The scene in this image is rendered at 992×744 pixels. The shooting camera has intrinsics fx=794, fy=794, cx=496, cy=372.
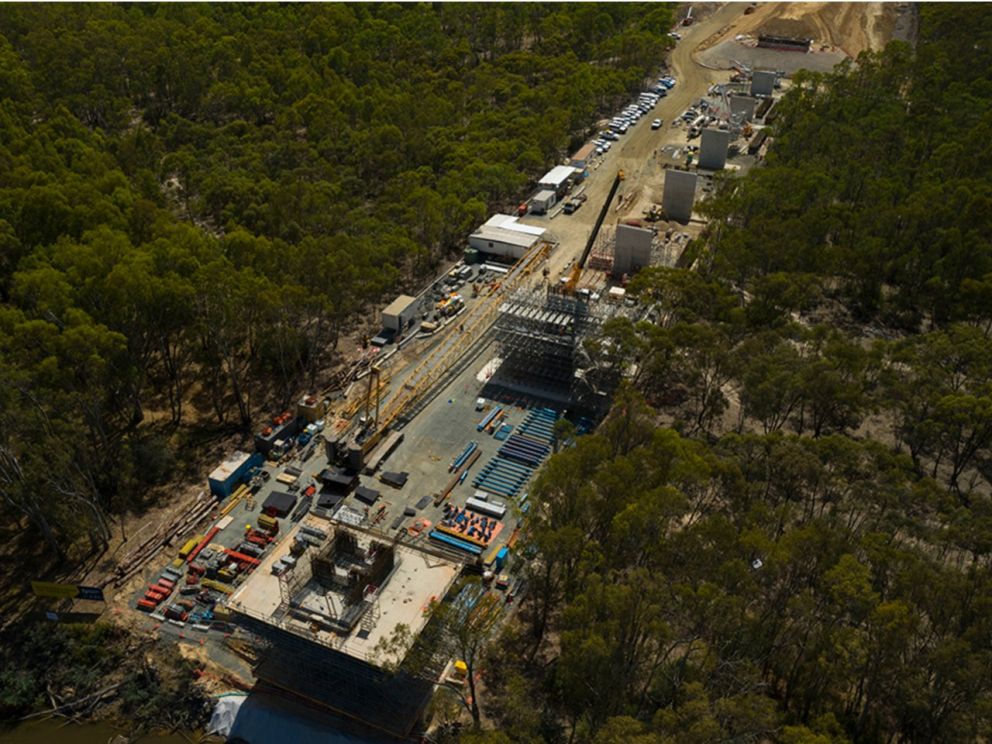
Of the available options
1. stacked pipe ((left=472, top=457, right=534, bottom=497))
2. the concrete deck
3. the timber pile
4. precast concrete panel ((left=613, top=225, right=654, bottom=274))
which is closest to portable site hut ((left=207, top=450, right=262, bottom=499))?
the timber pile

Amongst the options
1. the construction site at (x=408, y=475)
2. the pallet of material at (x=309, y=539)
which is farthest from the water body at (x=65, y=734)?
the pallet of material at (x=309, y=539)

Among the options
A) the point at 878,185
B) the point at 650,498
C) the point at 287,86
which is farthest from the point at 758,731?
the point at 287,86

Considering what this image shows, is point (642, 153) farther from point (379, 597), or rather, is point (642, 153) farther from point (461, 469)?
point (379, 597)

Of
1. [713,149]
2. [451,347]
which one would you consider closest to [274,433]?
[451,347]

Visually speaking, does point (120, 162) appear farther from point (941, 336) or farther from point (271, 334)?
point (941, 336)

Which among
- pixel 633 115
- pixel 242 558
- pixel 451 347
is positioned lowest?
pixel 242 558

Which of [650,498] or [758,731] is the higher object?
[650,498]
